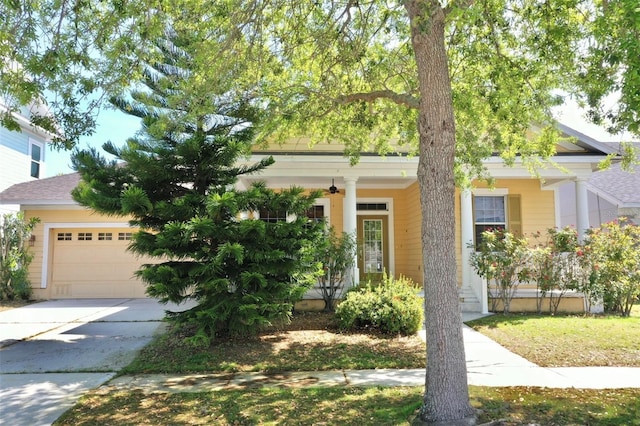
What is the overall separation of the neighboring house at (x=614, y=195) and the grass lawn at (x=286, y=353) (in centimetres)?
Result: 1070

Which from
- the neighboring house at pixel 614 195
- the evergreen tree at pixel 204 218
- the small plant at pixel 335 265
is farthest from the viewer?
the neighboring house at pixel 614 195

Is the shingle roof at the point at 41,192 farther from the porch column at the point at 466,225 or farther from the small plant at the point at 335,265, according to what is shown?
the porch column at the point at 466,225

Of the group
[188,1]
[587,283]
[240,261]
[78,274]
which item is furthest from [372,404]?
[78,274]

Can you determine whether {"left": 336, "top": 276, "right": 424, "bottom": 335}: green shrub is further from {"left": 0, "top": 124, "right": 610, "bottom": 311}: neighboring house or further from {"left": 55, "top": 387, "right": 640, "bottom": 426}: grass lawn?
{"left": 55, "top": 387, "right": 640, "bottom": 426}: grass lawn

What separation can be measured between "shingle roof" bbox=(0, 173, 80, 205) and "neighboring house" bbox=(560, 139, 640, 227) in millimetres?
17270

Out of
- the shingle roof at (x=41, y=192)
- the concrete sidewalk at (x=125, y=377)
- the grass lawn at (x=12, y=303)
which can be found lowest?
the concrete sidewalk at (x=125, y=377)

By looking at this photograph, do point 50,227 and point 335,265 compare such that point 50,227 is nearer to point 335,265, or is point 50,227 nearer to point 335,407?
point 335,265

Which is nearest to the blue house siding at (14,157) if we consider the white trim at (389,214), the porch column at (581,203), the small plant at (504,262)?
the white trim at (389,214)

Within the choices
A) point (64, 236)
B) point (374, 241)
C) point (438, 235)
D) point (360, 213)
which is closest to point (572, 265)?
point (374, 241)

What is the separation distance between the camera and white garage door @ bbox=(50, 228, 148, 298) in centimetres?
1528

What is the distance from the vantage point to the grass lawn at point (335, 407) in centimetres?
442

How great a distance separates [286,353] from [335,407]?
8.37ft

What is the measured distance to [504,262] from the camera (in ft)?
33.5

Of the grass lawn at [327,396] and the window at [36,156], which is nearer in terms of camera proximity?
the grass lawn at [327,396]
